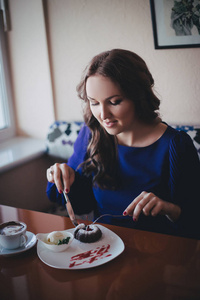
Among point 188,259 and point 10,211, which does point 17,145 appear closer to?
point 10,211

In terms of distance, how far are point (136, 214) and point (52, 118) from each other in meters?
1.49

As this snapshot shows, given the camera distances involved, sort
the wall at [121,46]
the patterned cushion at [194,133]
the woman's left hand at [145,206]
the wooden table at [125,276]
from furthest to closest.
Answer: the wall at [121,46] < the patterned cushion at [194,133] < the woman's left hand at [145,206] < the wooden table at [125,276]

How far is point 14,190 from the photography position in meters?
2.09

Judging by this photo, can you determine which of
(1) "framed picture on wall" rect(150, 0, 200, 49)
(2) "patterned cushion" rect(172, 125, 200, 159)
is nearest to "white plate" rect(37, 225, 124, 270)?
(2) "patterned cushion" rect(172, 125, 200, 159)

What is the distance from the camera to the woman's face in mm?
1146

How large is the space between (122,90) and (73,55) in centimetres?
114

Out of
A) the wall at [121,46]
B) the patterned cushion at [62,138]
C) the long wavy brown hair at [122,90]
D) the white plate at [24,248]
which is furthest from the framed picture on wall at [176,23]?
the white plate at [24,248]

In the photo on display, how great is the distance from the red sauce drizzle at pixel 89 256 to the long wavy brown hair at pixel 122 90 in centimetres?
40

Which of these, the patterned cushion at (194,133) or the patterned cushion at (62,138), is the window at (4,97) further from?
the patterned cushion at (194,133)

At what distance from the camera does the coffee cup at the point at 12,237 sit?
955mm

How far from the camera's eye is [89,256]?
94cm

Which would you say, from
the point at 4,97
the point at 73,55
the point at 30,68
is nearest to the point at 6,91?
the point at 4,97

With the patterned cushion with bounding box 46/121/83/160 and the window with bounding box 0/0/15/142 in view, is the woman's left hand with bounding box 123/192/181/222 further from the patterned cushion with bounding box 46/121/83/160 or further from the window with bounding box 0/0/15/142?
the window with bounding box 0/0/15/142

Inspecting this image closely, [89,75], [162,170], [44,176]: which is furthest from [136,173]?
[44,176]
